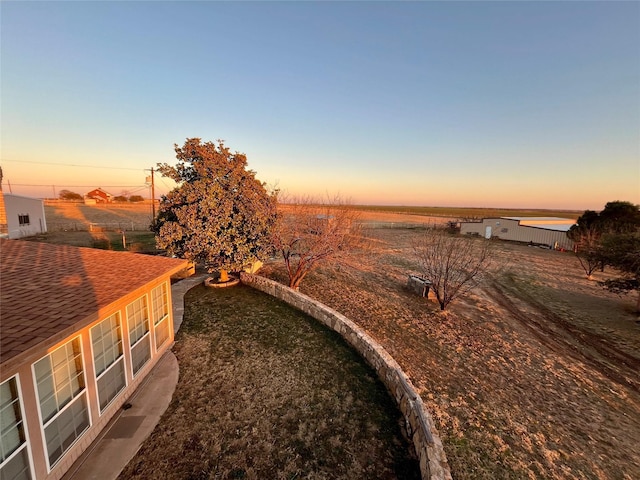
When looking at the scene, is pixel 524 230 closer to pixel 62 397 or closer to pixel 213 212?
pixel 213 212

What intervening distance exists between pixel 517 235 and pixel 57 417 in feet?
123

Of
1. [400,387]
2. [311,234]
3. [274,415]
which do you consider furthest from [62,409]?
[311,234]

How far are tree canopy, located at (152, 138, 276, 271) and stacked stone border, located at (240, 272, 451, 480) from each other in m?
3.23

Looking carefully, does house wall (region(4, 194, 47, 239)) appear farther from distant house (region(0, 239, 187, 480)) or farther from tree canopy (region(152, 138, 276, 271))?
distant house (region(0, 239, 187, 480))

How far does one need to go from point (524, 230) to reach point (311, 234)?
28204mm

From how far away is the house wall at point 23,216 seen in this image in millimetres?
22328

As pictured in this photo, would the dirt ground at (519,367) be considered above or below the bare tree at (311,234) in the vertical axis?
below

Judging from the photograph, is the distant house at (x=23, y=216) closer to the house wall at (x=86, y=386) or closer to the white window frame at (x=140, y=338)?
the white window frame at (x=140, y=338)

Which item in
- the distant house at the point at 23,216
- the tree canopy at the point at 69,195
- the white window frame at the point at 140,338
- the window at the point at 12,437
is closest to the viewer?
the window at the point at 12,437

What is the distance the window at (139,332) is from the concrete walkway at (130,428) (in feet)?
1.77

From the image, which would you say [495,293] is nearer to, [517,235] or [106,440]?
[106,440]

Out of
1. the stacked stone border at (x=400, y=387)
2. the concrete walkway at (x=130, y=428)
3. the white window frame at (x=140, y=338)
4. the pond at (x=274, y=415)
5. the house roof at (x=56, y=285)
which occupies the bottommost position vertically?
the pond at (x=274, y=415)

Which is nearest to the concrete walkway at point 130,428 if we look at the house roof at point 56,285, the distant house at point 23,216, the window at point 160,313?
the window at point 160,313

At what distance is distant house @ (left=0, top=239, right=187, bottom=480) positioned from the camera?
338cm
